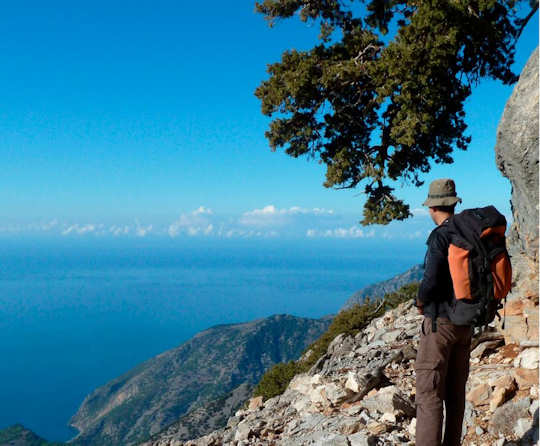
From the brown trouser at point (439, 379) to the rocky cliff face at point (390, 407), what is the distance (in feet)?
3.74

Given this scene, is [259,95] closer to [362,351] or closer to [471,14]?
[471,14]

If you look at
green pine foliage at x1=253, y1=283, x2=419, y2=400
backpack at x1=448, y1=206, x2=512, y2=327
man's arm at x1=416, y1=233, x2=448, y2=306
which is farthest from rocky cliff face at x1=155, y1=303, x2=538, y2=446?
green pine foliage at x1=253, y1=283, x2=419, y2=400

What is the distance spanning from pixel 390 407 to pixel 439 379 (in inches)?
106

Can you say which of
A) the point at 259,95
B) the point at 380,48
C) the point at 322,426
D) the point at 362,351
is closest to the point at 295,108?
the point at 259,95

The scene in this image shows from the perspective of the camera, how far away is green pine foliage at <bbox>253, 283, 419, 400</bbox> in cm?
2073

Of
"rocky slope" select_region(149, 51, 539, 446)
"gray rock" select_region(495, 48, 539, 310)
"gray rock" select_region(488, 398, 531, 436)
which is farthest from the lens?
"gray rock" select_region(495, 48, 539, 310)

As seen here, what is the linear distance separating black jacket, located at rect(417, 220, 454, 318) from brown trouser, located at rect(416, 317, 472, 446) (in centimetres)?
16

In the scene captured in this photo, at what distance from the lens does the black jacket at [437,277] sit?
4297mm

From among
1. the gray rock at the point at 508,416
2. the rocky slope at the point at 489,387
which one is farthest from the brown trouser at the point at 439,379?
the gray rock at the point at 508,416

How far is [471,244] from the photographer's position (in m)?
4.14

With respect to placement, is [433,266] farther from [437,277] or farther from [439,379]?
[439,379]

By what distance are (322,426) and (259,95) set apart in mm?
12449

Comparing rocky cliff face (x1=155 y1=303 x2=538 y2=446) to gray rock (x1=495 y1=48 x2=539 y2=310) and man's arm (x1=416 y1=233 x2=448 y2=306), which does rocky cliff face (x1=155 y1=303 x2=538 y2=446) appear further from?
man's arm (x1=416 y1=233 x2=448 y2=306)

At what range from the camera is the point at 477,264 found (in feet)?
13.7
